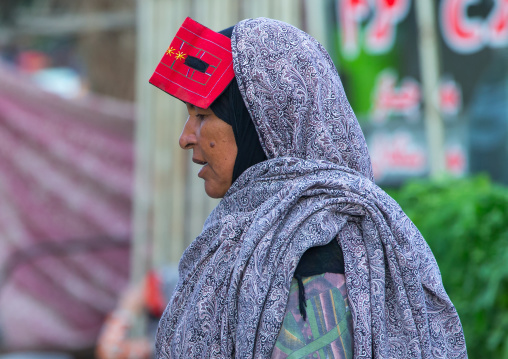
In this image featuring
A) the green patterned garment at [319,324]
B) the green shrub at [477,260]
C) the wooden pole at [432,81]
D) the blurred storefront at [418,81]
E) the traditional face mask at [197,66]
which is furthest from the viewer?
the wooden pole at [432,81]

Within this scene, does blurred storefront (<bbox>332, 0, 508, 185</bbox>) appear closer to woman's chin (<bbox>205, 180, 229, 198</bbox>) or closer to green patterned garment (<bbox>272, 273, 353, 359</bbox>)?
woman's chin (<bbox>205, 180, 229, 198</bbox>)

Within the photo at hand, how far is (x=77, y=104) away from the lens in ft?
17.9

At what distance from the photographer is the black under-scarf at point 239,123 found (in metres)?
1.47

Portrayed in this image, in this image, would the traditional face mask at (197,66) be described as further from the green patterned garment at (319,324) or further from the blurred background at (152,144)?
the blurred background at (152,144)

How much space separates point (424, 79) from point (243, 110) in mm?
2993

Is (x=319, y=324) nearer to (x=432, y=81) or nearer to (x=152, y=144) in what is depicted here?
(x=432, y=81)

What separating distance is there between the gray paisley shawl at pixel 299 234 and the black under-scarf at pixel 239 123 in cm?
3

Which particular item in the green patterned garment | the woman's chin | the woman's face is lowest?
the green patterned garment

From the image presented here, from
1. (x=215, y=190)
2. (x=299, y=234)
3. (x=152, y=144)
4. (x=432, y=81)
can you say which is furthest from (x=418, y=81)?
(x=299, y=234)

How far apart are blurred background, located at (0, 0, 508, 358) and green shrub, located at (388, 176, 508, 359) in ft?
0.08

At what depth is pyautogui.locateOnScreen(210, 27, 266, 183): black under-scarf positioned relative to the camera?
1468mm

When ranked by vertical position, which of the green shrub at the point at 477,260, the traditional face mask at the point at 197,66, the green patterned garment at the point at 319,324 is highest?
the traditional face mask at the point at 197,66

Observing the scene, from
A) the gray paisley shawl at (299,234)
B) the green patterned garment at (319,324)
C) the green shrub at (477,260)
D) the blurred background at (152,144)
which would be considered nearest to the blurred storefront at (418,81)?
the blurred background at (152,144)

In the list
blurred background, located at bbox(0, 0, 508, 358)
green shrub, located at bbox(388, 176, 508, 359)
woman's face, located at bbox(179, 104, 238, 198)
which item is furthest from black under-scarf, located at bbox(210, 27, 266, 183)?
blurred background, located at bbox(0, 0, 508, 358)
